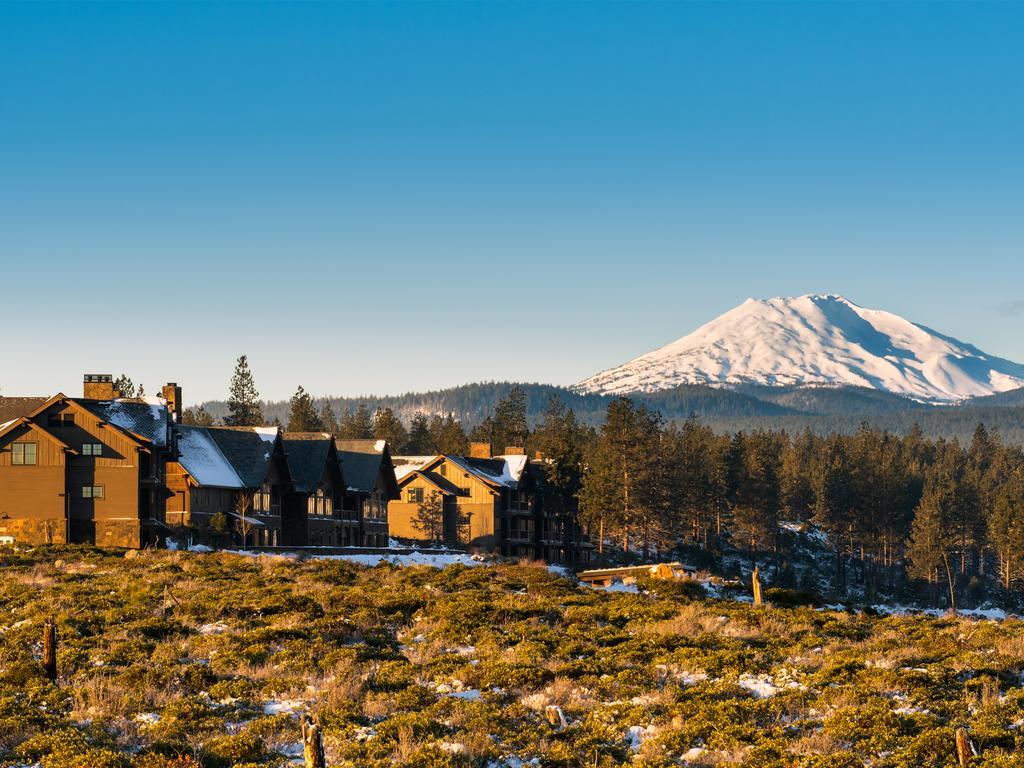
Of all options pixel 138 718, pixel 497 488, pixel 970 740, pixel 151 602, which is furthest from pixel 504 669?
pixel 497 488

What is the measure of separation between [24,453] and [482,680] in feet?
131

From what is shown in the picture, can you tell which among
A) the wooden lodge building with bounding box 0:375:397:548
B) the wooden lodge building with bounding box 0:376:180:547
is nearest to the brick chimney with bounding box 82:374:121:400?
the wooden lodge building with bounding box 0:375:397:548

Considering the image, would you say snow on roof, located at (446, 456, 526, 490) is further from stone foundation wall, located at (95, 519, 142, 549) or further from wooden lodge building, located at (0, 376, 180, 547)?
stone foundation wall, located at (95, 519, 142, 549)

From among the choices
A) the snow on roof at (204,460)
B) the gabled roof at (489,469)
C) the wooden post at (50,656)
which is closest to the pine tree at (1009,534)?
the gabled roof at (489,469)

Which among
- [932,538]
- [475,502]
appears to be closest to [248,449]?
[475,502]

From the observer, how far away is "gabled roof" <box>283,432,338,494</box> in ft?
246

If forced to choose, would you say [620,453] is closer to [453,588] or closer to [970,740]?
[453,588]

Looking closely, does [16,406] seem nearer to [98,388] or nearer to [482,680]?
[98,388]

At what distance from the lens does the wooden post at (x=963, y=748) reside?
2130 centimetres

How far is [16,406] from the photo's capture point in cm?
6425

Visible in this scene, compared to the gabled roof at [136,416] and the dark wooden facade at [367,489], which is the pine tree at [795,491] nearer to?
the dark wooden facade at [367,489]

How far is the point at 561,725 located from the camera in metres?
24.7

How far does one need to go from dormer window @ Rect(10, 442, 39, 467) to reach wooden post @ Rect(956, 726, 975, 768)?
49105 mm

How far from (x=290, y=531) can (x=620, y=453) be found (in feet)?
115
